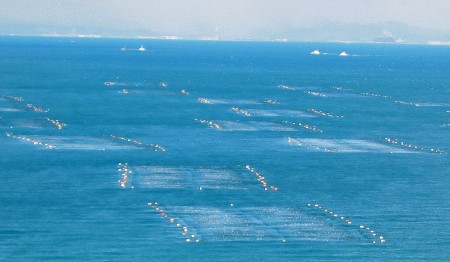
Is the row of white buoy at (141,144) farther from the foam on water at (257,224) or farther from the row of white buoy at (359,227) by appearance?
the row of white buoy at (359,227)

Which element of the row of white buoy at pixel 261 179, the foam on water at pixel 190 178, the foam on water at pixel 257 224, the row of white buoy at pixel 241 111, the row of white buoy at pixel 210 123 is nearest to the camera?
the foam on water at pixel 257 224

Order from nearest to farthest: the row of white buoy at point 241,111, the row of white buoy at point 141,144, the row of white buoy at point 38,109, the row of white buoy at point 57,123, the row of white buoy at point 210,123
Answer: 1. the row of white buoy at point 141,144
2. the row of white buoy at point 57,123
3. the row of white buoy at point 210,123
4. the row of white buoy at point 38,109
5. the row of white buoy at point 241,111

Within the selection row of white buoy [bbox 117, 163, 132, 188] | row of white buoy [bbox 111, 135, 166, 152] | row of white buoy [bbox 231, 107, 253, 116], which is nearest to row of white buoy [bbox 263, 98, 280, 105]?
row of white buoy [bbox 231, 107, 253, 116]

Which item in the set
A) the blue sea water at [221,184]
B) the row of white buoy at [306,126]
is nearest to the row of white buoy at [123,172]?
the blue sea water at [221,184]

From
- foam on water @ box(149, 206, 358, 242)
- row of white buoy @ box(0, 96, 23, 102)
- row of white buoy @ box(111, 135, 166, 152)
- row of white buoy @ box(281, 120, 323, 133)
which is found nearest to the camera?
foam on water @ box(149, 206, 358, 242)

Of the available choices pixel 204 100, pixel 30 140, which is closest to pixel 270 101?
pixel 204 100

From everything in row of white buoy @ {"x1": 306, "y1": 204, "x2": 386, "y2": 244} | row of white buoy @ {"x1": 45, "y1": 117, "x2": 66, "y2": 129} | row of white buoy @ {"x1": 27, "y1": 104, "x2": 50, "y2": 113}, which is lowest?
row of white buoy @ {"x1": 306, "y1": 204, "x2": 386, "y2": 244}

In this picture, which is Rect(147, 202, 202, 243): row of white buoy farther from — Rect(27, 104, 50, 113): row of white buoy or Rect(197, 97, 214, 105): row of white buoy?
Rect(197, 97, 214, 105): row of white buoy
